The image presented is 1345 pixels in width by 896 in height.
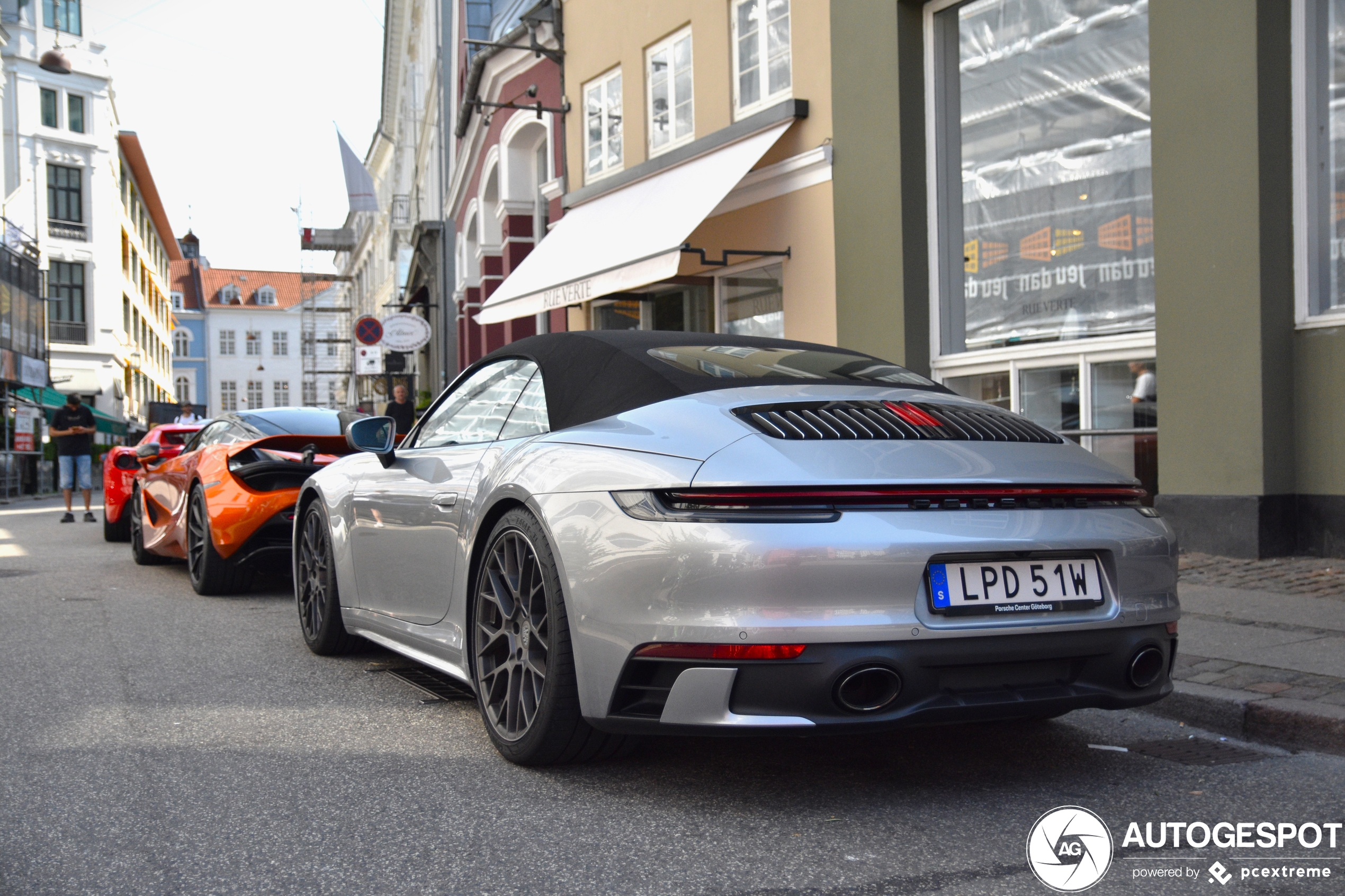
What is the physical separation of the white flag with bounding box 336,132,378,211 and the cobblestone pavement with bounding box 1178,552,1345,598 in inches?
1617

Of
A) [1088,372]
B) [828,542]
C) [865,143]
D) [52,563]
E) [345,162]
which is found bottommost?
[52,563]

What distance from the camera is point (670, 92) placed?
14383mm

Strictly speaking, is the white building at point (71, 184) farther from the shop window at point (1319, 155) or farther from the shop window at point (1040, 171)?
the shop window at point (1319, 155)

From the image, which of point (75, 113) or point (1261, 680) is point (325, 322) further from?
point (1261, 680)

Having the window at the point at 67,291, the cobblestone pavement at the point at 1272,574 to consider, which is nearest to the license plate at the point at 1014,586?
the cobblestone pavement at the point at 1272,574

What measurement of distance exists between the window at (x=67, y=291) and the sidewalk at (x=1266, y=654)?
45899 mm

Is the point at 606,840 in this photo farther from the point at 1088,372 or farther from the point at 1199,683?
the point at 1088,372

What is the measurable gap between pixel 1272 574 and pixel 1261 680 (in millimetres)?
2703

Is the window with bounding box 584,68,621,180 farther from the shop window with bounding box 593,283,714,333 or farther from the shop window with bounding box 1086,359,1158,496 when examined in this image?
the shop window with bounding box 1086,359,1158,496

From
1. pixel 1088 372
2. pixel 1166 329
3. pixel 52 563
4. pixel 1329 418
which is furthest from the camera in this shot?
pixel 52 563

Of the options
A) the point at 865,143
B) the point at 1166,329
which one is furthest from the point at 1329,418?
the point at 865,143

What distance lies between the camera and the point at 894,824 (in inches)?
121

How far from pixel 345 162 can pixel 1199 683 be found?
148 feet

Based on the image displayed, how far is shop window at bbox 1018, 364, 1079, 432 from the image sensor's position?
905cm
